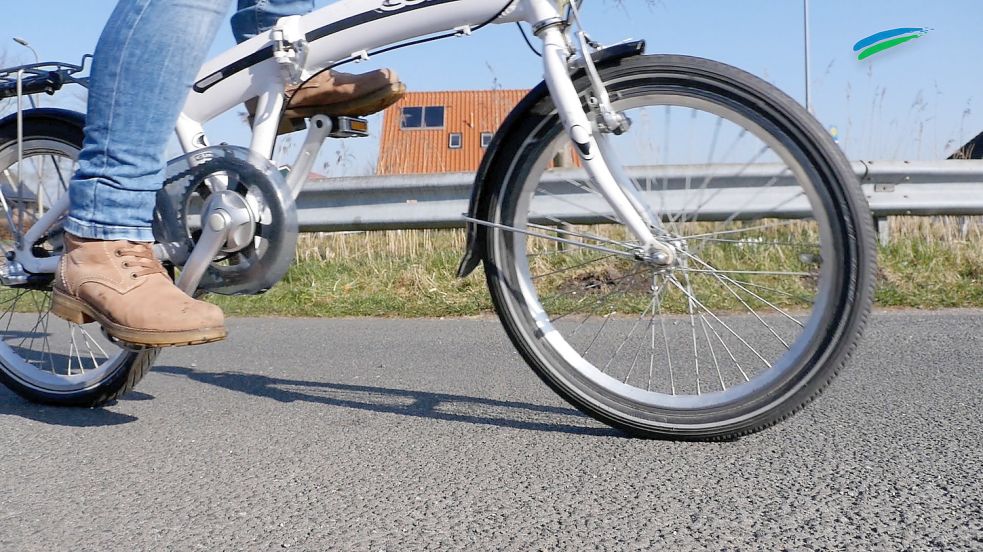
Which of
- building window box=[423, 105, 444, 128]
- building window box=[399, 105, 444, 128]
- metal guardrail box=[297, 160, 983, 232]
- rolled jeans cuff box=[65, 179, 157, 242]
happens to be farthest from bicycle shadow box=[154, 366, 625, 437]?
building window box=[399, 105, 444, 128]

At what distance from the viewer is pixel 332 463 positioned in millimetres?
1919

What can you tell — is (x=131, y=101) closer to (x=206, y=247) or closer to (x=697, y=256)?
(x=206, y=247)

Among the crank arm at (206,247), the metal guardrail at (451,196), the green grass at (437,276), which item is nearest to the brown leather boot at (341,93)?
the crank arm at (206,247)

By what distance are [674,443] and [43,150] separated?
2155 mm

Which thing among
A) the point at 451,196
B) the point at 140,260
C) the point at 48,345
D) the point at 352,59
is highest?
the point at 352,59

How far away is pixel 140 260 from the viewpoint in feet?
7.17

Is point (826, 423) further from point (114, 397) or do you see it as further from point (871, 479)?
point (114, 397)

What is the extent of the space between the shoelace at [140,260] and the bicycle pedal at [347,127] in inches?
22.7

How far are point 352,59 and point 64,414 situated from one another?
1.33 m

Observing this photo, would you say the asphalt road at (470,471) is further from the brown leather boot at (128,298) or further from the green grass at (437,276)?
the green grass at (437,276)

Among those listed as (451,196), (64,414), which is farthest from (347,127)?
(451,196)

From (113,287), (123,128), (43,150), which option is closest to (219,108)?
(123,128)

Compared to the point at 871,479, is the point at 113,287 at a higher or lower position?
higher

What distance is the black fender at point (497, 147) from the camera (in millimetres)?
2029
